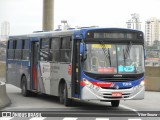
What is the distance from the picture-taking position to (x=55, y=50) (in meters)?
19.3

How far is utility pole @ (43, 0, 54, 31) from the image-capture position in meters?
49.2

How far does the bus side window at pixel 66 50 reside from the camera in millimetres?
17734

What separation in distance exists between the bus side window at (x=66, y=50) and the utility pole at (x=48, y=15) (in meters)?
31.0

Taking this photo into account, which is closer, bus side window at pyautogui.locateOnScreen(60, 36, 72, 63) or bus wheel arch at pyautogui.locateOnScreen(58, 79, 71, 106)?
bus side window at pyautogui.locateOnScreen(60, 36, 72, 63)

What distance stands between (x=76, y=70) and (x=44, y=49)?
412 centimetres

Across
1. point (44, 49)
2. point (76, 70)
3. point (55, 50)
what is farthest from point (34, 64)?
point (76, 70)

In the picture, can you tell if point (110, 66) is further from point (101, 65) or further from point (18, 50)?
point (18, 50)

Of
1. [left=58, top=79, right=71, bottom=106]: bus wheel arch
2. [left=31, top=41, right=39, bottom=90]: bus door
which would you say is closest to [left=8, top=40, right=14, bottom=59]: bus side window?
[left=31, top=41, right=39, bottom=90]: bus door

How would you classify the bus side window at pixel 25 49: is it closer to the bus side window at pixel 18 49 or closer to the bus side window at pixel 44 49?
the bus side window at pixel 18 49

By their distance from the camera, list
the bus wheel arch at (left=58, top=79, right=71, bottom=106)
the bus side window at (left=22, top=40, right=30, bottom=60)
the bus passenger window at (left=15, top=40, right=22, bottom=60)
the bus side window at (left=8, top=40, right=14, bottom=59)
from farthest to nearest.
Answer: the bus side window at (left=8, top=40, right=14, bottom=59)
the bus passenger window at (left=15, top=40, right=22, bottom=60)
the bus side window at (left=22, top=40, right=30, bottom=60)
the bus wheel arch at (left=58, top=79, right=71, bottom=106)

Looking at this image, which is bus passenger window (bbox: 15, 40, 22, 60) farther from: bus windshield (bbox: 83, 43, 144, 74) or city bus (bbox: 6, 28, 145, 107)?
bus windshield (bbox: 83, 43, 144, 74)

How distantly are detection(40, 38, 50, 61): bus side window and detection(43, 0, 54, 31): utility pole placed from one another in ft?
93.1

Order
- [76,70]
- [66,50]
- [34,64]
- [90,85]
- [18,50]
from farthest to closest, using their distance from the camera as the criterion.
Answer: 1. [18,50]
2. [34,64]
3. [66,50]
4. [76,70]
5. [90,85]

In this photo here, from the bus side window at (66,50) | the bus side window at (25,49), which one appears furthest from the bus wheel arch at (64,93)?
the bus side window at (25,49)
